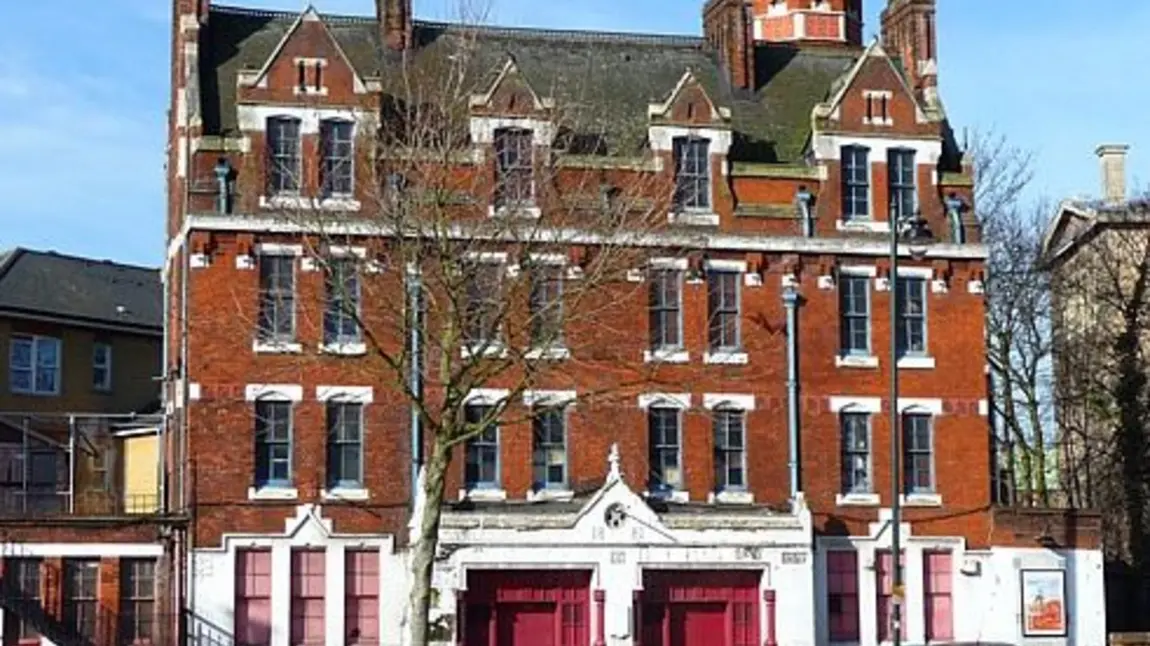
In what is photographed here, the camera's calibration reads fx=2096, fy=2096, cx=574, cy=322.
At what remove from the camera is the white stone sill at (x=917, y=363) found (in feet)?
167

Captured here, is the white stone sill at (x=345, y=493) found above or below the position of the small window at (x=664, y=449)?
below

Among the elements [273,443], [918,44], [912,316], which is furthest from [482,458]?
[918,44]

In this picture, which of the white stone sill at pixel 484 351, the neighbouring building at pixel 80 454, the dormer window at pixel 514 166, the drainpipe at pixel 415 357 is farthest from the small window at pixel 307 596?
the dormer window at pixel 514 166

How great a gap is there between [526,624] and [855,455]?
928cm

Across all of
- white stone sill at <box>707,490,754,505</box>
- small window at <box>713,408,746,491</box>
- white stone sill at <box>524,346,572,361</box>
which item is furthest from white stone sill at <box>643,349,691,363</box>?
white stone sill at <box>707,490,754,505</box>

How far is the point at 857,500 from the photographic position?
5022 cm

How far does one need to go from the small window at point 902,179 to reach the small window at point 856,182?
2.01 ft

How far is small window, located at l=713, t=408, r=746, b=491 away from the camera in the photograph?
4981cm

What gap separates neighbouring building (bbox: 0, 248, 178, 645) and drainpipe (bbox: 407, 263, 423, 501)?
18.4 feet

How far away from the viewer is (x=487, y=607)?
4678 cm

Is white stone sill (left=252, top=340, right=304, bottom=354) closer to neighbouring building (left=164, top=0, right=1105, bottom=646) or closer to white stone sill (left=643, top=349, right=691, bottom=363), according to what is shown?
neighbouring building (left=164, top=0, right=1105, bottom=646)

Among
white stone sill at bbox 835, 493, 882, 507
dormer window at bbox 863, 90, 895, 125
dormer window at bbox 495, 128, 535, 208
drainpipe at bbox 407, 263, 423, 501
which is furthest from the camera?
dormer window at bbox 863, 90, 895, 125

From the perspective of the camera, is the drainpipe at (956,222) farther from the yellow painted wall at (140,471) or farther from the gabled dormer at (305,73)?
the yellow painted wall at (140,471)

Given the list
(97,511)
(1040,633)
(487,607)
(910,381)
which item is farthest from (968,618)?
(97,511)
